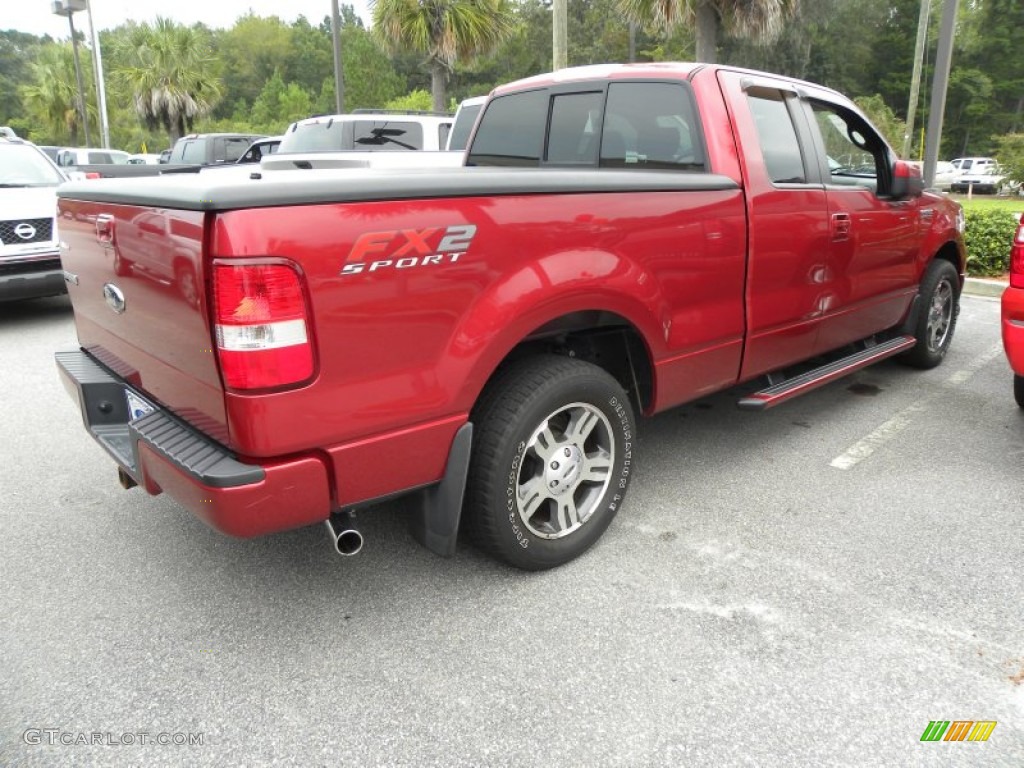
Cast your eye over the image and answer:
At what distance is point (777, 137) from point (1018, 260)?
1416 millimetres

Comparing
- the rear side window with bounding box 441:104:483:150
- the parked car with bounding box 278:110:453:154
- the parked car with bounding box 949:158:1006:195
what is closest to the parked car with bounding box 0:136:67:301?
the parked car with bounding box 278:110:453:154

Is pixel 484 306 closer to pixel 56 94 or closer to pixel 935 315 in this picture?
pixel 935 315

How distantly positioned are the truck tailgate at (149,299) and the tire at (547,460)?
92 cm

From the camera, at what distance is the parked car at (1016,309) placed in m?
3.93

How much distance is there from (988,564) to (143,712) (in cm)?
309

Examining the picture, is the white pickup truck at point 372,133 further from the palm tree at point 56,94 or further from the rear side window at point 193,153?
the palm tree at point 56,94

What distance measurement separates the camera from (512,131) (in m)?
4.43

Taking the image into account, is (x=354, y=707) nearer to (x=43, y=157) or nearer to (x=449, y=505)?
(x=449, y=505)

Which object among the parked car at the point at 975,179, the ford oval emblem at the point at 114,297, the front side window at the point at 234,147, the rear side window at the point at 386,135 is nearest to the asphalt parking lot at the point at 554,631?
the ford oval emblem at the point at 114,297

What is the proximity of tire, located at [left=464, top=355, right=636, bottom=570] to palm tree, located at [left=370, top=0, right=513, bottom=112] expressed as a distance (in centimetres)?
1730

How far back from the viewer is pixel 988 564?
3.08 m

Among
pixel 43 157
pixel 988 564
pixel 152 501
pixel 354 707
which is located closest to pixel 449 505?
pixel 354 707

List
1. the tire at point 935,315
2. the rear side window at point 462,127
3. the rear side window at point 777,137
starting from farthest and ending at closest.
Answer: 1. the rear side window at point 462,127
2. the tire at point 935,315
3. the rear side window at point 777,137

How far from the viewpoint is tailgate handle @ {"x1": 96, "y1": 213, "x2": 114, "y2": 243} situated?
2637 mm
